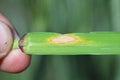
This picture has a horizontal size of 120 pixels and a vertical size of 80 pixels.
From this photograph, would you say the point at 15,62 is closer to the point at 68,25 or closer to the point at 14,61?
the point at 14,61

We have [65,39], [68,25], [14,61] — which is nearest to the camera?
[65,39]

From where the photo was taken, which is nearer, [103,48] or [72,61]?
[103,48]

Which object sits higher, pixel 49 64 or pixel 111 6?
pixel 111 6

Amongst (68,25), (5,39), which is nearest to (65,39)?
(5,39)

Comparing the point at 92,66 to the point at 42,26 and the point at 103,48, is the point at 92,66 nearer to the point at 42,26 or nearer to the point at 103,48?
the point at 42,26

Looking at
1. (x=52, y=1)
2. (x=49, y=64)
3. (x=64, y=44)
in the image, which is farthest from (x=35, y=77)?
(x=64, y=44)

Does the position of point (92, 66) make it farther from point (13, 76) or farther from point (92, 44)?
point (92, 44)

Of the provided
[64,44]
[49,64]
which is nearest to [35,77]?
[49,64]

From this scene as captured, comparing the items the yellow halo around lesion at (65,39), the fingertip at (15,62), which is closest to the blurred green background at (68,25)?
the fingertip at (15,62)
